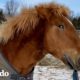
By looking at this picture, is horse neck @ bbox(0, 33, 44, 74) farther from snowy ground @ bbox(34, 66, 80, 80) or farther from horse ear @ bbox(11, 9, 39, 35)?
snowy ground @ bbox(34, 66, 80, 80)

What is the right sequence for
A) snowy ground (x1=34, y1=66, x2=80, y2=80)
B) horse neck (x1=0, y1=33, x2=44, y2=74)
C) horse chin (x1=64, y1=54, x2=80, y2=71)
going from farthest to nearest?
snowy ground (x1=34, y1=66, x2=80, y2=80) < horse chin (x1=64, y1=54, x2=80, y2=71) < horse neck (x1=0, y1=33, x2=44, y2=74)

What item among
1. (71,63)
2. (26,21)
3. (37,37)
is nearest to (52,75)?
(71,63)

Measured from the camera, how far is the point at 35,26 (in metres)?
3.50

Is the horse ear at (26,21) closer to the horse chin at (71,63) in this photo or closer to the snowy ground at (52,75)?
the horse chin at (71,63)

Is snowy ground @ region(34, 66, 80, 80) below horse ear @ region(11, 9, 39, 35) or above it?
below

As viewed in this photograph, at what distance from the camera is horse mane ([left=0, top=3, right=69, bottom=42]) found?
3.36 meters

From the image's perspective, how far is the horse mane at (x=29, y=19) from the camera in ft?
11.0

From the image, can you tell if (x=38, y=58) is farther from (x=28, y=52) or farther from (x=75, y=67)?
(x=75, y=67)

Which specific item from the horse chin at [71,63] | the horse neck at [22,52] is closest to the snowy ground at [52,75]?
the horse chin at [71,63]

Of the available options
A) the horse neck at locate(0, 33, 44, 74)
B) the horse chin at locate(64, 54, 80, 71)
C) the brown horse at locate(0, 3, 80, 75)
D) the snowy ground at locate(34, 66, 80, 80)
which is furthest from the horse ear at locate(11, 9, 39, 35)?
the snowy ground at locate(34, 66, 80, 80)

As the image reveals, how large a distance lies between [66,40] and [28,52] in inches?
16.5

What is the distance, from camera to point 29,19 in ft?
11.3

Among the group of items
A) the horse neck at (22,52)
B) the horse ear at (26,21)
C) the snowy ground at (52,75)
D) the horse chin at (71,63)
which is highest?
the horse ear at (26,21)

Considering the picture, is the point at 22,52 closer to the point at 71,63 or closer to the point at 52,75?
the point at 71,63
